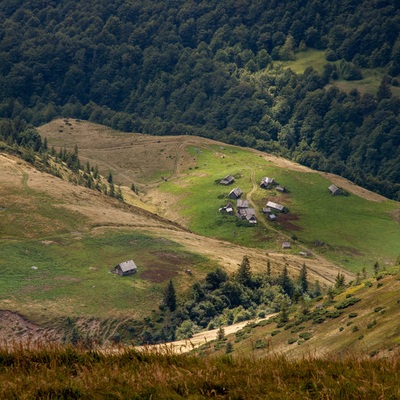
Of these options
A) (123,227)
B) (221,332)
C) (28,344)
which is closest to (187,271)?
(123,227)

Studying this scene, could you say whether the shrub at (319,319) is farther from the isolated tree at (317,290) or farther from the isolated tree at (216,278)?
the isolated tree at (317,290)

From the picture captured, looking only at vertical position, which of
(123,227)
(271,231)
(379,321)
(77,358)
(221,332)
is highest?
(77,358)

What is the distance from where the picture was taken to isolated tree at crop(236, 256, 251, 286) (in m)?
128

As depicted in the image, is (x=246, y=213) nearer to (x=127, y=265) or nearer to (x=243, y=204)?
(x=243, y=204)

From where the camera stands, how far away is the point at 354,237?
187m

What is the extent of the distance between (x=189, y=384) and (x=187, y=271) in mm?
111889

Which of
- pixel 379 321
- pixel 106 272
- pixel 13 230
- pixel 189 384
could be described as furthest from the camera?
pixel 13 230

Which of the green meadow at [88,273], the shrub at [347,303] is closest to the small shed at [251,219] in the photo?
the green meadow at [88,273]

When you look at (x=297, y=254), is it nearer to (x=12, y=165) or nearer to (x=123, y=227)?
(x=123, y=227)

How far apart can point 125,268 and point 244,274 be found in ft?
64.1

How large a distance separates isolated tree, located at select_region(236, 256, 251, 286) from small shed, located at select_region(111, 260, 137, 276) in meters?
17.0

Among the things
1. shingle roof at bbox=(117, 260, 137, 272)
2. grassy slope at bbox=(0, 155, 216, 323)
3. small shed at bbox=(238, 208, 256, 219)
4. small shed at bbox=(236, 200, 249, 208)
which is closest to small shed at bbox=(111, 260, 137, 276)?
shingle roof at bbox=(117, 260, 137, 272)

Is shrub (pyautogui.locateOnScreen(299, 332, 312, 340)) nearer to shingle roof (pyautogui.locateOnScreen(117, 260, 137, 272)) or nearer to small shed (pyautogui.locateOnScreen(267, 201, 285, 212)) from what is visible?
shingle roof (pyautogui.locateOnScreen(117, 260, 137, 272))

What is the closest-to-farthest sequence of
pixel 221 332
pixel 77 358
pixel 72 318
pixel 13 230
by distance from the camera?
pixel 77 358 < pixel 221 332 < pixel 72 318 < pixel 13 230
